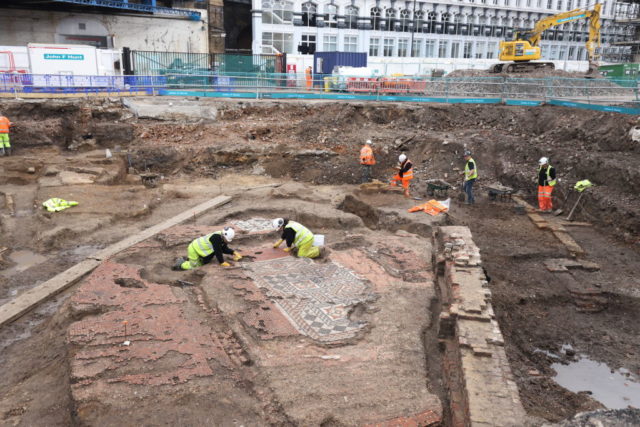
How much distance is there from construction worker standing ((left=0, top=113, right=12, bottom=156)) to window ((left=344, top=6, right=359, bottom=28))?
31943 mm

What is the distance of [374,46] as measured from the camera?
145ft

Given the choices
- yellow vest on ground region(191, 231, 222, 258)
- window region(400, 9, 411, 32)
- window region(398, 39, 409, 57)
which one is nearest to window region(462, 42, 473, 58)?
window region(398, 39, 409, 57)

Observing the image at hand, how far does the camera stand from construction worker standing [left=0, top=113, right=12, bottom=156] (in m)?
15.9

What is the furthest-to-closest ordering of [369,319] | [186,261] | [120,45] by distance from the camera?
[120,45] < [186,261] < [369,319]

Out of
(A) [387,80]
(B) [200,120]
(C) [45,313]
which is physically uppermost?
(A) [387,80]

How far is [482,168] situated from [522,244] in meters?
5.72

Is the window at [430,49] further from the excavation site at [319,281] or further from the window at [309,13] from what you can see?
the excavation site at [319,281]

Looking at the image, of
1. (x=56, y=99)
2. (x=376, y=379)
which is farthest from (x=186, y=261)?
(x=56, y=99)

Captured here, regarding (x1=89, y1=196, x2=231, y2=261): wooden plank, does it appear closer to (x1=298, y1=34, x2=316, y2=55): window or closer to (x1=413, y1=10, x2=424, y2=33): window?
(x1=298, y1=34, x2=316, y2=55): window

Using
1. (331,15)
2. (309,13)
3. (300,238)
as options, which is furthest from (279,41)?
(300,238)

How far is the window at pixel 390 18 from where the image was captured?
43.8 meters

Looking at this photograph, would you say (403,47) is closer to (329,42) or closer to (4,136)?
(329,42)

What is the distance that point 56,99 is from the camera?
67.5 ft

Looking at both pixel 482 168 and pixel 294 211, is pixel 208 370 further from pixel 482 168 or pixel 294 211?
pixel 482 168
